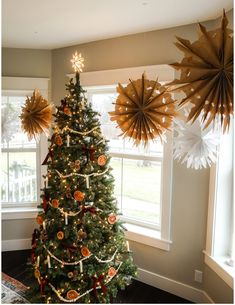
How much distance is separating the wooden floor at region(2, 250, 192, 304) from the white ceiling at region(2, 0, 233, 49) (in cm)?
272

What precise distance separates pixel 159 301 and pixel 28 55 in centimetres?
335

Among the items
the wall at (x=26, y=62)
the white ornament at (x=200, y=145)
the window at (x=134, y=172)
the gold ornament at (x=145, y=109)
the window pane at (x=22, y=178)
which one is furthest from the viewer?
the window pane at (x=22, y=178)

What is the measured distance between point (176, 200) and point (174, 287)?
0.93 meters

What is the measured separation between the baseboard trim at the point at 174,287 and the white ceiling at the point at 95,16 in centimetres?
259

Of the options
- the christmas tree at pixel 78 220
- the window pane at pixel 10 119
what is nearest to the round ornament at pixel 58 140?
the christmas tree at pixel 78 220

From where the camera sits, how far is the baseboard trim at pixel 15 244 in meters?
3.62

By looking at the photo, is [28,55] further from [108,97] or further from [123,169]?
[123,169]

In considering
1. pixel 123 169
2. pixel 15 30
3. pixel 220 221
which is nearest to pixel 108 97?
pixel 123 169

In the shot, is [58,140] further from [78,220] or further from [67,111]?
[78,220]

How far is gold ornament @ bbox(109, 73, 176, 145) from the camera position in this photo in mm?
1469

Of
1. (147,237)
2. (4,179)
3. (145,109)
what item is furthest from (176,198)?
(4,179)

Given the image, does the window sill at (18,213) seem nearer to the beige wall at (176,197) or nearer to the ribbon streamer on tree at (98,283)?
the beige wall at (176,197)

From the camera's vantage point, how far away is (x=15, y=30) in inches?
109

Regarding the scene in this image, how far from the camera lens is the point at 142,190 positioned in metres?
3.13
